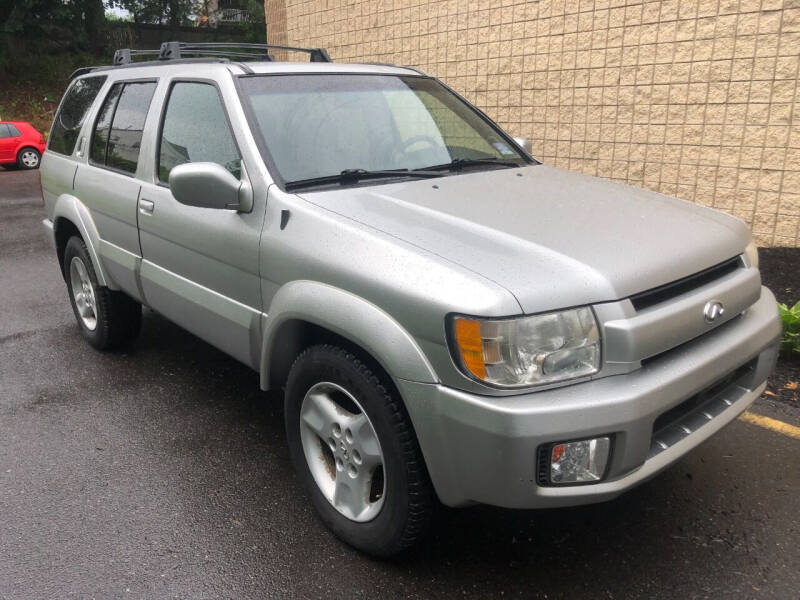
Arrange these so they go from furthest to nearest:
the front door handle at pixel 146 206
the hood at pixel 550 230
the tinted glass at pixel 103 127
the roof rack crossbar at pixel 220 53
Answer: the tinted glass at pixel 103 127
the roof rack crossbar at pixel 220 53
the front door handle at pixel 146 206
the hood at pixel 550 230

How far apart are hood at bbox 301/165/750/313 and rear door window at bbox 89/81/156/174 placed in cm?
171

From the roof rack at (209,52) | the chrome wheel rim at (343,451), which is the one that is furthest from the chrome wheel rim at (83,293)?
the chrome wheel rim at (343,451)

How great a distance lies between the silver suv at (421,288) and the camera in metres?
2.19

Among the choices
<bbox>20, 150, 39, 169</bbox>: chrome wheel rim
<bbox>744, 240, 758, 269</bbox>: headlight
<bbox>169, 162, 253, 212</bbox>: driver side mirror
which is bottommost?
<bbox>20, 150, 39, 169</bbox>: chrome wheel rim

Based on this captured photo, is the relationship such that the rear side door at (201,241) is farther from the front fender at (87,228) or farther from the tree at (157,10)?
the tree at (157,10)

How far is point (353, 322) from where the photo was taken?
245 cm

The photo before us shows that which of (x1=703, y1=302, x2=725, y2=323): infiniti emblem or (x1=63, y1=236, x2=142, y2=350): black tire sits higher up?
(x1=703, y1=302, x2=725, y2=323): infiniti emblem

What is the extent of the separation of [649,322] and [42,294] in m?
5.99

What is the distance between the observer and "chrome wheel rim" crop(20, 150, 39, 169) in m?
17.2

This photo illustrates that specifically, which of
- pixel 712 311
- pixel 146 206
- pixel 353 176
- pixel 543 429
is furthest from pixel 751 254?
pixel 146 206

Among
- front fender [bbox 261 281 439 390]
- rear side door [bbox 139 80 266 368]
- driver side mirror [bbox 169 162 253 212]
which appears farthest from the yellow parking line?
driver side mirror [bbox 169 162 253 212]

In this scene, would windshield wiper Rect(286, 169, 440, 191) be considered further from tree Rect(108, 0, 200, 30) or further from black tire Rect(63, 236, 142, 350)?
tree Rect(108, 0, 200, 30)

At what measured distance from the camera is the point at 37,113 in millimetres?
24734

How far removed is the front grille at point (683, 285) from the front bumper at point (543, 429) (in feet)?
0.64
